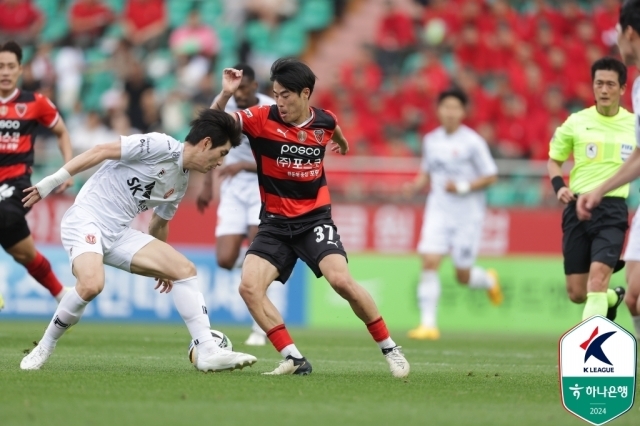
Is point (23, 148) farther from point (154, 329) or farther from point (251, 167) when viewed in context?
point (154, 329)

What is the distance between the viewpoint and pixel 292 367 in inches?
339

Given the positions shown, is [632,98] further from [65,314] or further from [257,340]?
[257,340]

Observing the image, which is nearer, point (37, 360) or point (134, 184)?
point (37, 360)

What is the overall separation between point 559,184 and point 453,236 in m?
4.56

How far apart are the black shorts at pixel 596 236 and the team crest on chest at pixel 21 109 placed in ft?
18.2

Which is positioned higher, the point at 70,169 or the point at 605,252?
the point at 70,169

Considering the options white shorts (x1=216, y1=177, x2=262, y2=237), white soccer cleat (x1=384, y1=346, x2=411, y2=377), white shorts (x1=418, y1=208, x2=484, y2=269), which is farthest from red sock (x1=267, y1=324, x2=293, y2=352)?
white shorts (x1=418, y1=208, x2=484, y2=269)

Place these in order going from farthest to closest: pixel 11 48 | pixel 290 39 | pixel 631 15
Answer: pixel 290 39 → pixel 11 48 → pixel 631 15

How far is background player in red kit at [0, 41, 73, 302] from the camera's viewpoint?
11398mm

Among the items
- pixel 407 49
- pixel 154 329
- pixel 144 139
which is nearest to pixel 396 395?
pixel 144 139

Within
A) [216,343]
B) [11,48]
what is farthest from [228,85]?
[11,48]

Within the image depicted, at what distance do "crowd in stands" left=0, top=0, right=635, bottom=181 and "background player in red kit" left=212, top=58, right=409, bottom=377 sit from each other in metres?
10.5

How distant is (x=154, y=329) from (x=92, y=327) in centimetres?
85

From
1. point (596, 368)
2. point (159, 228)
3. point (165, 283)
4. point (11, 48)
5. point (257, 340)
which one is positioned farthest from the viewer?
point (257, 340)
